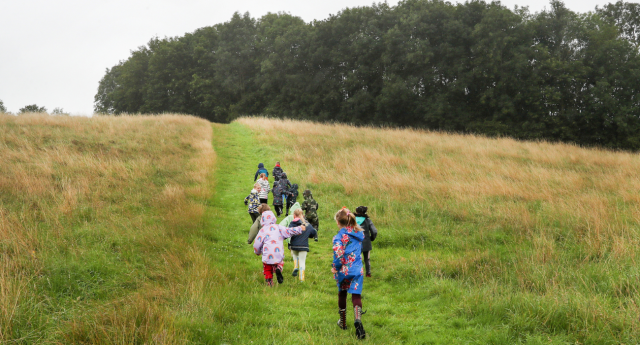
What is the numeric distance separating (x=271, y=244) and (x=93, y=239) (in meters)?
3.46

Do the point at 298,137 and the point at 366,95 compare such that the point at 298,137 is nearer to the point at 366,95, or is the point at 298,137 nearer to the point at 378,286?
the point at 378,286

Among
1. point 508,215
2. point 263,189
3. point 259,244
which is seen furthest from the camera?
point 263,189

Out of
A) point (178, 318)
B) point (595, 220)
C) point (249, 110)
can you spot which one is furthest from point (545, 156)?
point (249, 110)

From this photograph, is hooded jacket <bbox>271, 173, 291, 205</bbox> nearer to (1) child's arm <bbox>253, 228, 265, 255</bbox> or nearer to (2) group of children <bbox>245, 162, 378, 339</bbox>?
(2) group of children <bbox>245, 162, 378, 339</bbox>

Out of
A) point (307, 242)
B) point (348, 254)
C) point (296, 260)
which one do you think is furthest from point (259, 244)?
point (348, 254)

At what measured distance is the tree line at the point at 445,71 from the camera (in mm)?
32281

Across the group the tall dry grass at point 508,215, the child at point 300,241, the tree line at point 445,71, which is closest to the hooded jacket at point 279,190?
the tall dry grass at point 508,215

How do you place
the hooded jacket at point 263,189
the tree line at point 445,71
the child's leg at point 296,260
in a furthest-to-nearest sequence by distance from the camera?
the tree line at point 445,71
the hooded jacket at point 263,189
the child's leg at point 296,260

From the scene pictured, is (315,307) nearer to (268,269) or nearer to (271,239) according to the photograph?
(268,269)

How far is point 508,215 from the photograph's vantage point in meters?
9.27

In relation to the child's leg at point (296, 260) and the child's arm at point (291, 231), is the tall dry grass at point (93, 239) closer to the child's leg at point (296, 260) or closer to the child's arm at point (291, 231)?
the child's arm at point (291, 231)

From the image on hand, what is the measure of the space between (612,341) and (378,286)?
138 inches

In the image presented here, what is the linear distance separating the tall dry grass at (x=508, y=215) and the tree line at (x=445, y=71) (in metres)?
16.3

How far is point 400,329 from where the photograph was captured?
5188mm
